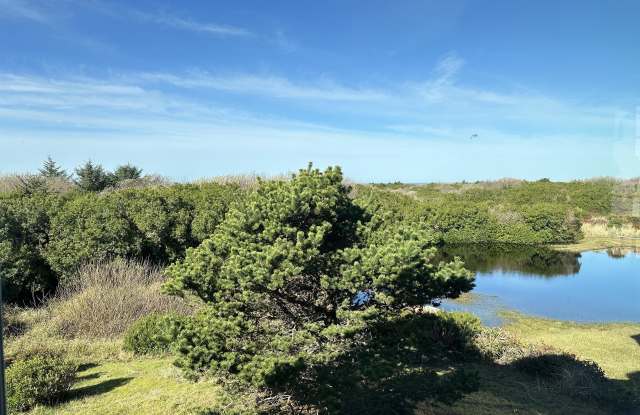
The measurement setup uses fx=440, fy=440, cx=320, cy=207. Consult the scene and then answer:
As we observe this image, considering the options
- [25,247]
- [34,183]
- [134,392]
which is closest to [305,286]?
[134,392]

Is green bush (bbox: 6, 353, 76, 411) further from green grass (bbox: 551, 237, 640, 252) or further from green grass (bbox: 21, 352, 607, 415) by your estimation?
green grass (bbox: 551, 237, 640, 252)

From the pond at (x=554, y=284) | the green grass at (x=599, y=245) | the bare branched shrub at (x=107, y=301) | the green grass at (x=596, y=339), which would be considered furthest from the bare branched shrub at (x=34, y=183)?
the green grass at (x=599, y=245)

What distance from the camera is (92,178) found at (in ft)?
85.2

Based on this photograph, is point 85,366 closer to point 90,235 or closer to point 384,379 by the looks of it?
point 90,235

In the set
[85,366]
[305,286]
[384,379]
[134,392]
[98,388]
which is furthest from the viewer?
[85,366]

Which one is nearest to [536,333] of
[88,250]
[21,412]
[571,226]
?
[21,412]

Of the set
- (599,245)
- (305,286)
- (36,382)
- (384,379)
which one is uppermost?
(305,286)

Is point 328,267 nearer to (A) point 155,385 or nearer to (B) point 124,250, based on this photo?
(A) point 155,385

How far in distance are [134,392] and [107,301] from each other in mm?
4230

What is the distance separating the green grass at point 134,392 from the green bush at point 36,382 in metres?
0.19

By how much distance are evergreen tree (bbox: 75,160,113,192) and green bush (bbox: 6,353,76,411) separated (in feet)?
68.5

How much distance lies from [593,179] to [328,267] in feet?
168

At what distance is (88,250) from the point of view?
40.8 ft

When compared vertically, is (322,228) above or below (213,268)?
above
